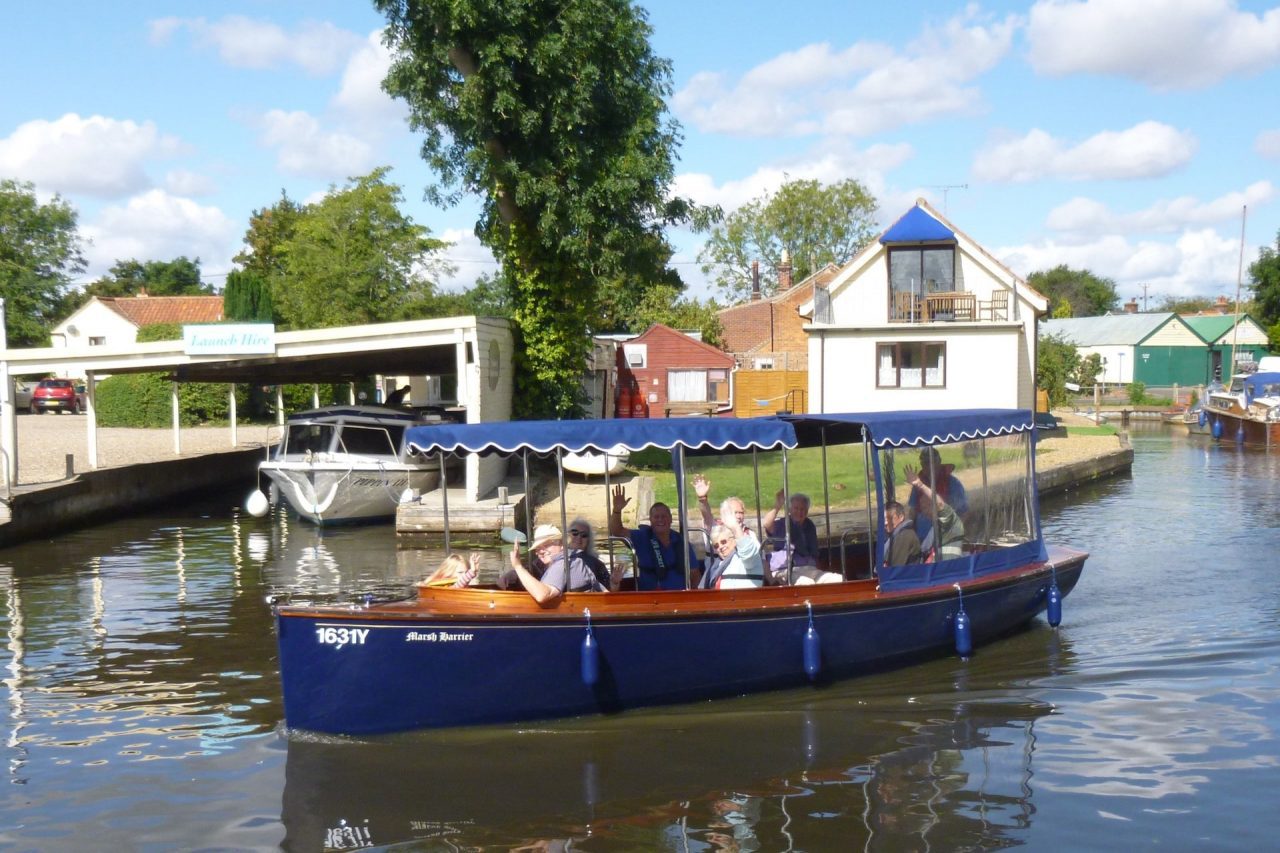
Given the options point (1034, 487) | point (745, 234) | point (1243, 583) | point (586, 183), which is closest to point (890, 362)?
point (586, 183)

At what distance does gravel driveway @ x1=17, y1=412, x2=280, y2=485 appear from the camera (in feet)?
78.8

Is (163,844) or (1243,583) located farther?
(1243,583)

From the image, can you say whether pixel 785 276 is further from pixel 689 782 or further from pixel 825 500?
pixel 689 782

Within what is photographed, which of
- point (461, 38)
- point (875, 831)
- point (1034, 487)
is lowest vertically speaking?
point (875, 831)

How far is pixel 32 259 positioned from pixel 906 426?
2603 inches

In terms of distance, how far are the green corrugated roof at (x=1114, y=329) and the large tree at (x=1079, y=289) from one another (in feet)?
115

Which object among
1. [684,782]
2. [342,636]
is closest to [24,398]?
[342,636]

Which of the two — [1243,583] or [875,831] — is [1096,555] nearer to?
[1243,583]

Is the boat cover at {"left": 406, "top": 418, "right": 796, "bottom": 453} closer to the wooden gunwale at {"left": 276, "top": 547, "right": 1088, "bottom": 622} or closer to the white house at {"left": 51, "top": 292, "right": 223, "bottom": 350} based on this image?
the wooden gunwale at {"left": 276, "top": 547, "right": 1088, "bottom": 622}

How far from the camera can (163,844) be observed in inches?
291

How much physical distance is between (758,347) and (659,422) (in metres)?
45.0

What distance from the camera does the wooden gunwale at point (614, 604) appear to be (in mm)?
8648

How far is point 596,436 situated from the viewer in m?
9.27

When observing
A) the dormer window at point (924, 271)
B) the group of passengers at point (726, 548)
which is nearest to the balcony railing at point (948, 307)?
the dormer window at point (924, 271)
